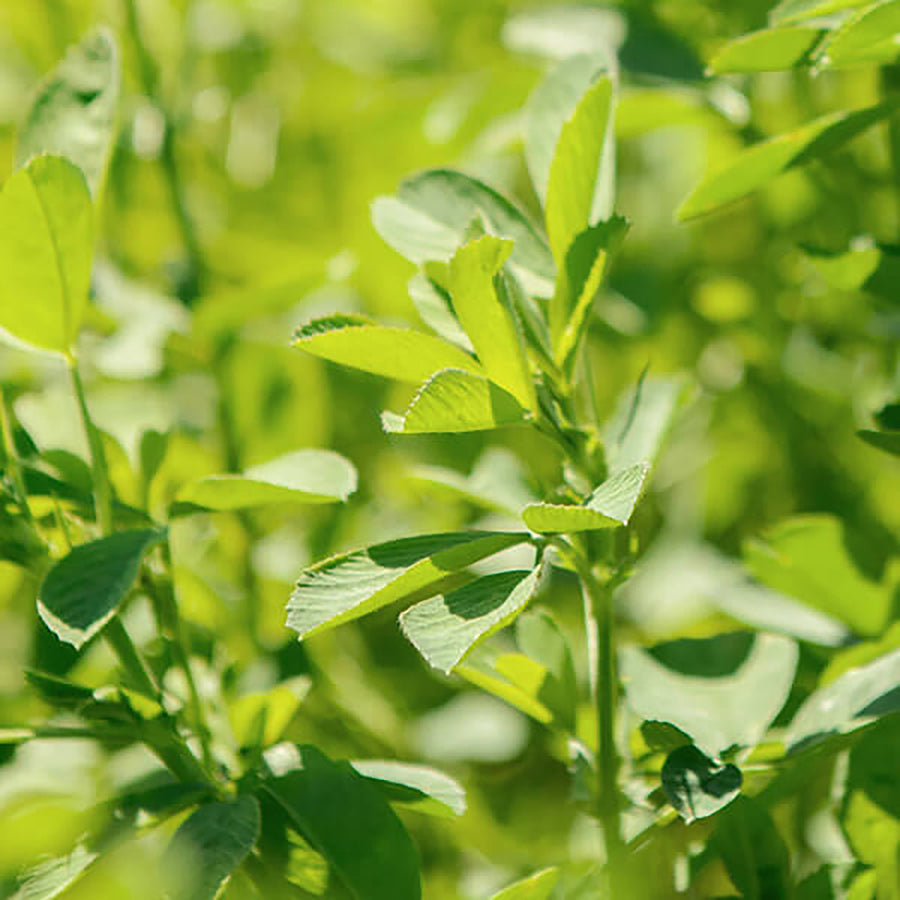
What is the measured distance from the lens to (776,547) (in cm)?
68

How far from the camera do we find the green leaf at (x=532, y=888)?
52cm

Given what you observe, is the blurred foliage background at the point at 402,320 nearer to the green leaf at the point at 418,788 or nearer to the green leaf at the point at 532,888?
the green leaf at the point at 418,788

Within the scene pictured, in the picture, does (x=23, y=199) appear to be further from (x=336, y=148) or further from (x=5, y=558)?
(x=336, y=148)

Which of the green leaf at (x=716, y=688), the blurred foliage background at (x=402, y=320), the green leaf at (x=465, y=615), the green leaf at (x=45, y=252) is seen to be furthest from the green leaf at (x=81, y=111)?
the green leaf at (x=716, y=688)

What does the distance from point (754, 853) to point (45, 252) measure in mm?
480

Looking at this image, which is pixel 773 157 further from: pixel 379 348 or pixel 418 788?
pixel 418 788

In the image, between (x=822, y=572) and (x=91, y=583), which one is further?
(x=822, y=572)

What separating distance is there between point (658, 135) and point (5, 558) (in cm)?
99

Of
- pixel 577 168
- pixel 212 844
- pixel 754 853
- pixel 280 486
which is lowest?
pixel 754 853

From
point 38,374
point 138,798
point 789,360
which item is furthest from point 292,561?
point 789,360

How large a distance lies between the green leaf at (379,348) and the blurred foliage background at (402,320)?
6.5 inches

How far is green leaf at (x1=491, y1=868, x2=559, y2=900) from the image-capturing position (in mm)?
517

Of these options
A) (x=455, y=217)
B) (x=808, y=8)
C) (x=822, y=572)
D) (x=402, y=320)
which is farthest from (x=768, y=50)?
(x=402, y=320)

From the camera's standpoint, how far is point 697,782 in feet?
1.74
